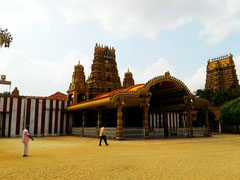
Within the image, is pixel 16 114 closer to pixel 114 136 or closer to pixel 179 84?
pixel 114 136

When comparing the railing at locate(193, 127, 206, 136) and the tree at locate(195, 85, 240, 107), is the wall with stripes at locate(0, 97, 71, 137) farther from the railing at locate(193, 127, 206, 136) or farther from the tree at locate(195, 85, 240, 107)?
the tree at locate(195, 85, 240, 107)

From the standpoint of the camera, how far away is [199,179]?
5.04 m

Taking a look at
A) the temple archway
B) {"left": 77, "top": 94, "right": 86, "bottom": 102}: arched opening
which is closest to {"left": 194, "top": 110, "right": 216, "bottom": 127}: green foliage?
the temple archway

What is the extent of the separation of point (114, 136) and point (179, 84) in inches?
339

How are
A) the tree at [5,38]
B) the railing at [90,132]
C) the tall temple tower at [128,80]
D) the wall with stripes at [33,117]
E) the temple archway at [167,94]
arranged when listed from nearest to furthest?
the tree at [5,38]
the temple archway at [167,94]
the railing at [90,132]
the wall with stripes at [33,117]
the tall temple tower at [128,80]

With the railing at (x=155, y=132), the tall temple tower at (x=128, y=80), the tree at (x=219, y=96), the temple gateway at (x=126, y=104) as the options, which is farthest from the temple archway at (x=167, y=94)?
the tree at (x=219, y=96)

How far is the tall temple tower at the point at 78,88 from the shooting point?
3075cm

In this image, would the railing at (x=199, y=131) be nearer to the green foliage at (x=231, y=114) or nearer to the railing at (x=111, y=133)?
the green foliage at (x=231, y=114)

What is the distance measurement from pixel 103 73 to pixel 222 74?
50110mm

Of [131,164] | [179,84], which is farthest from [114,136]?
[131,164]

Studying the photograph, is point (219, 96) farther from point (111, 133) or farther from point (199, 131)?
point (111, 133)

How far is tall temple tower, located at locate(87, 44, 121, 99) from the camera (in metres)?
34.2

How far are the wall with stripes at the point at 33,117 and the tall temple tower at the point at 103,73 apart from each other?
7213 millimetres

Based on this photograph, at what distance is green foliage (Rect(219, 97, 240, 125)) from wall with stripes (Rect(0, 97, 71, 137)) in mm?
→ 24309
